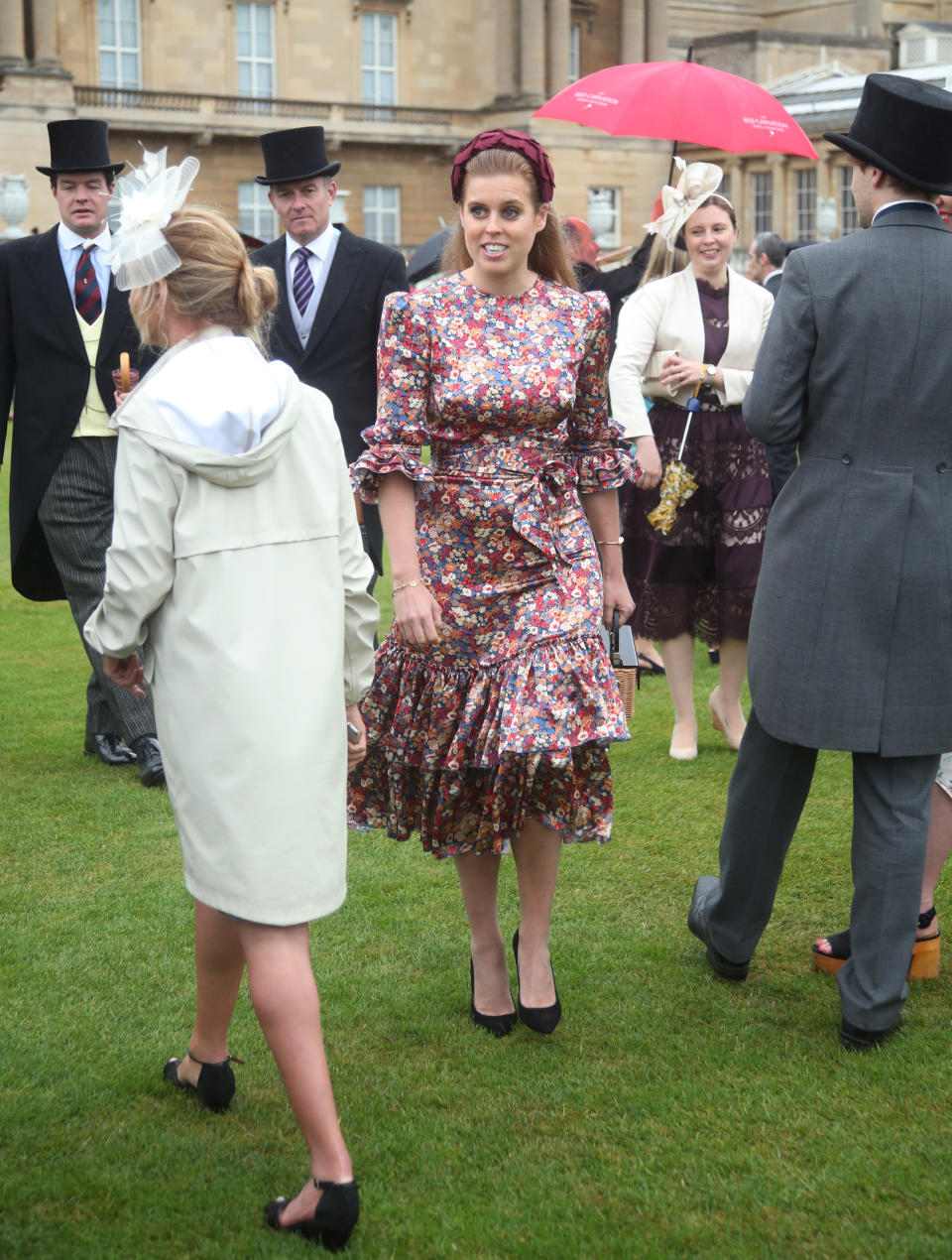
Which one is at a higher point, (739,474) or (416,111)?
(416,111)

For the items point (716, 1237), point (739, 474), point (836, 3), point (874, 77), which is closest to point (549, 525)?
point (874, 77)

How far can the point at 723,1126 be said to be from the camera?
3297 millimetres

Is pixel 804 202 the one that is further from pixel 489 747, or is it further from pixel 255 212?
pixel 489 747

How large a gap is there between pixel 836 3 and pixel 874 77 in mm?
61276

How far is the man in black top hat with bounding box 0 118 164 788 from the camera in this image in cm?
599

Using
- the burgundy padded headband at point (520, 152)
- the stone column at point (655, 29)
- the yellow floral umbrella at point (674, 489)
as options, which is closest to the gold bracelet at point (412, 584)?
the burgundy padded headband at point (520, 152)

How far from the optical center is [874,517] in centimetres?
351

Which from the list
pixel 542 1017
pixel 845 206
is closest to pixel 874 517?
pixel 542 1017

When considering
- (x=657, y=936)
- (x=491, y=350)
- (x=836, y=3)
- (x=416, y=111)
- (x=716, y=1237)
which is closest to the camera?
(x=716, y=1237)

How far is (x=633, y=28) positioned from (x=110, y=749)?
5321cm

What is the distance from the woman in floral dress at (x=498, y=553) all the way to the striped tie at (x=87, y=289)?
270 cm

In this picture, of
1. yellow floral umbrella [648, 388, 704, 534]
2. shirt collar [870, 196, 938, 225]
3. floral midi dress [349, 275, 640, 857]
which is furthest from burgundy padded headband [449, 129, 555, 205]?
yellow floral umbrella [648, 388, 704, 534]

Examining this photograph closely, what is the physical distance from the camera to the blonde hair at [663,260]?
621 cm

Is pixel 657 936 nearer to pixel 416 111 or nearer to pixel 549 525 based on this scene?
pixel 549 525
